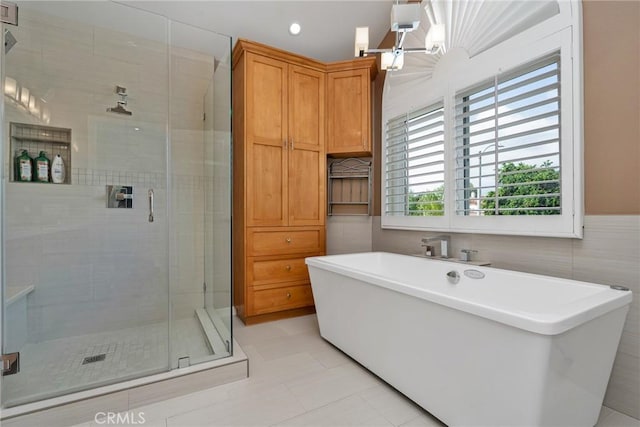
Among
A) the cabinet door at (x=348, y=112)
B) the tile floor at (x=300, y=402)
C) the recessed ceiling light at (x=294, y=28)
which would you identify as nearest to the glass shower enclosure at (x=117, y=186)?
the tile floor at (x=300, y=402)

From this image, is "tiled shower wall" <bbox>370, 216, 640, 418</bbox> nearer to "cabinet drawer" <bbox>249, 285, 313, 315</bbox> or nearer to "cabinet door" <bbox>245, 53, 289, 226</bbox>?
"cabinet drawer" <bbox>249, 285, 313, 315</bbox>

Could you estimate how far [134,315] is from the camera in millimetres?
2365

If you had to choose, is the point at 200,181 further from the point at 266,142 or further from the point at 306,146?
the point at 306,146

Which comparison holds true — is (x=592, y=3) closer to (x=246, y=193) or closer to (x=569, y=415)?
(x=569, y=415)

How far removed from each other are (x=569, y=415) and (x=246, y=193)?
2.36 meters

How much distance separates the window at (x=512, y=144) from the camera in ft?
5.51

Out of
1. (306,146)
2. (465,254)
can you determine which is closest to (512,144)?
(465,254)

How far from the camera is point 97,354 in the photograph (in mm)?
1907

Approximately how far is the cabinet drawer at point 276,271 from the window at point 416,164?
1.05 meters

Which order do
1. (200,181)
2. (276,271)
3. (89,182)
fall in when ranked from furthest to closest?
1. (276,271)
2. (200,181)
3. (89,182)

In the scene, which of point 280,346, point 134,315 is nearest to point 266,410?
point 280,346

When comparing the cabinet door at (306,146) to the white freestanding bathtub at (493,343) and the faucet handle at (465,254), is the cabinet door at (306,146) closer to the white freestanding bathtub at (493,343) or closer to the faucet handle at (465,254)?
Result: the white freestanding bathtub at (493,343)

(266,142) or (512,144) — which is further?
(266,142)

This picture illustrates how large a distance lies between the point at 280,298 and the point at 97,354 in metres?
1.37
